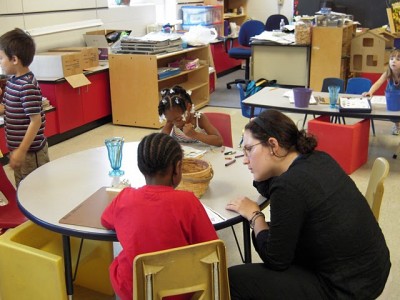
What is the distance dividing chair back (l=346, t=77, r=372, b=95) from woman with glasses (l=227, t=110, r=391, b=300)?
9.65 feet

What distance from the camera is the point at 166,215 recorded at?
4.82 ft

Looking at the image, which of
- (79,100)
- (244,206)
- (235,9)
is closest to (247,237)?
(244,206)

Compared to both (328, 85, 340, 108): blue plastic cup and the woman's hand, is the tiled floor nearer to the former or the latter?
(328, 85, 340, 108): blue plastic cup

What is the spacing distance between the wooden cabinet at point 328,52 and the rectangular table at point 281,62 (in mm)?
85

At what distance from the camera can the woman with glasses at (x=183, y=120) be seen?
103 inches

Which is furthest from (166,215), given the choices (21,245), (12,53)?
(12,53)

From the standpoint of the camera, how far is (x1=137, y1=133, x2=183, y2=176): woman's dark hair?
1.56 metres

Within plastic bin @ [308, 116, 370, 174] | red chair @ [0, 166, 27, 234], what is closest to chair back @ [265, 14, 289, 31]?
plastic bin @ [308, 116, 370, 174]

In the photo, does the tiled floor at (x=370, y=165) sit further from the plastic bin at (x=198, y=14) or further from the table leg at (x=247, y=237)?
the plastic bin at (x=198, y=14)

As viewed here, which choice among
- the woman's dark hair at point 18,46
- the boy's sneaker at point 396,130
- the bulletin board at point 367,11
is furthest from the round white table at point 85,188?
the bulletin board at point 367,11

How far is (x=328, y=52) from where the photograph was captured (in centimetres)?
557

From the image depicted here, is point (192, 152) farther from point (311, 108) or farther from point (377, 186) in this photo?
point (311, 108)

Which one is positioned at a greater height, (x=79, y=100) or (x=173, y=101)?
(x=173, y=101)

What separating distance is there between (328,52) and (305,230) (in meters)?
4.31
